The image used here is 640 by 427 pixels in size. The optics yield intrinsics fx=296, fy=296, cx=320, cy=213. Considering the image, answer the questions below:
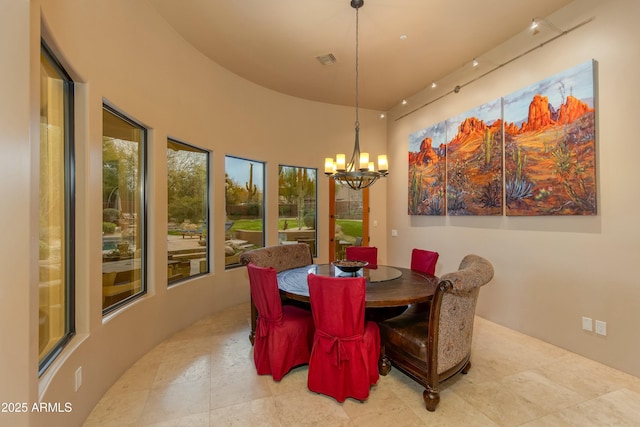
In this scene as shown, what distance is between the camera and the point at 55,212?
1955mm

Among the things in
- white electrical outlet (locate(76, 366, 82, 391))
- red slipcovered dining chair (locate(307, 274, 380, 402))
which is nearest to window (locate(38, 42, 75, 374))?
white electrical outlet (locate(76, 366, 82, 391))

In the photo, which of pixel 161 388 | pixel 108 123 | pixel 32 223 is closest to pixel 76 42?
pixel 108 123

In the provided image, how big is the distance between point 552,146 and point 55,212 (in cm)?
452

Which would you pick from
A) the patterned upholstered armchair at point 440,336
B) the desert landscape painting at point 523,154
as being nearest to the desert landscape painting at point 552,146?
the desert landscape painting at point 523,154

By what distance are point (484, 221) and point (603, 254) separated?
134 cm

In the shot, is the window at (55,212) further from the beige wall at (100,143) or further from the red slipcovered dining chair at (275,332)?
the red slipcovered dining chair at (275,332)

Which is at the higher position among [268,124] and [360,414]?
[268,124]

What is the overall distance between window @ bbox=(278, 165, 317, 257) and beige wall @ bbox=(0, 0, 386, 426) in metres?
0.18

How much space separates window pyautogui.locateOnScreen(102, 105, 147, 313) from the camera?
103 inches

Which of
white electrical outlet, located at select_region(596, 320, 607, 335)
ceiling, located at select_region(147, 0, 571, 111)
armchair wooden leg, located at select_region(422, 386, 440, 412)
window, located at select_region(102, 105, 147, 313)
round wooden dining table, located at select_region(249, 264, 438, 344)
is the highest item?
ceiling, located at select_region(147, 0, 571, 111)

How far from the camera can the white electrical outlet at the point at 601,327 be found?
2.86 meters

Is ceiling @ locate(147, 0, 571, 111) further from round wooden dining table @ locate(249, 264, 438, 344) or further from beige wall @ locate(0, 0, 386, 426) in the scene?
round wooden dining table @ locate(249, 264, 438, 344)

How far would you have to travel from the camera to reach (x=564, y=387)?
2.49 m

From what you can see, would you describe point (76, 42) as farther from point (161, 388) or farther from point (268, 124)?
point (268, 124)
